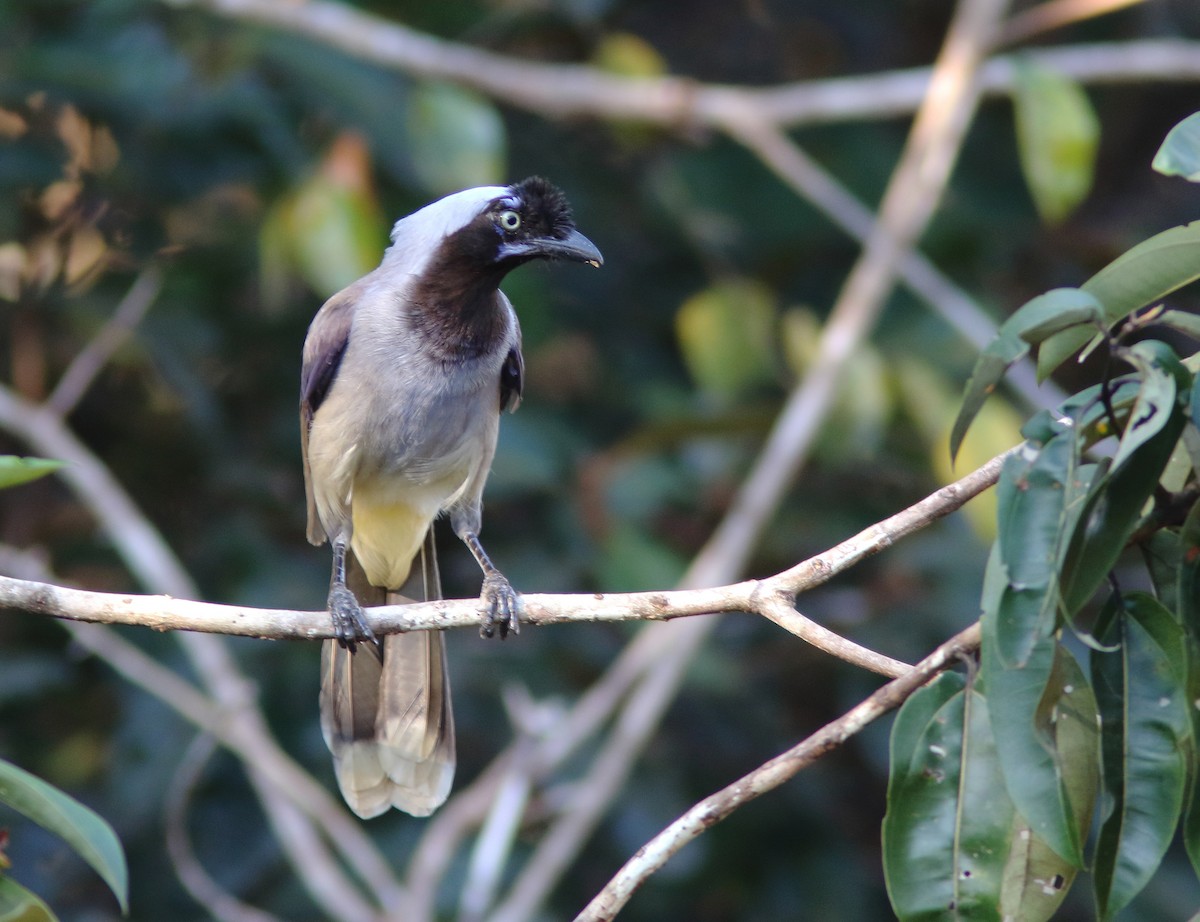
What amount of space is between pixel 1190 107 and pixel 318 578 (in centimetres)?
557

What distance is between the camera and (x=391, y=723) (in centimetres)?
440

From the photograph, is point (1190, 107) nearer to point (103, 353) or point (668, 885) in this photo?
point (668, 885)

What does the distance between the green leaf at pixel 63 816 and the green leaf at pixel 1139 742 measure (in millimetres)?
1631

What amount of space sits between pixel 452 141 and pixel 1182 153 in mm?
3665

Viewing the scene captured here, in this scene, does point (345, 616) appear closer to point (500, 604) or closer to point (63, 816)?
point (500, 604)

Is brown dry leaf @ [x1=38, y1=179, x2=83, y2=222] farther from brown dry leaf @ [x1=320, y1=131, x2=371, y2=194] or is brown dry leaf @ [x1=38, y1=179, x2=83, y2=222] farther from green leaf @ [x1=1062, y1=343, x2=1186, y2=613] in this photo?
green leaf @ [x1=1062, y1=343, x2=1186, y2=613]

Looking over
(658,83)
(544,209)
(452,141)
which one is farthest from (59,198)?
(544,209)

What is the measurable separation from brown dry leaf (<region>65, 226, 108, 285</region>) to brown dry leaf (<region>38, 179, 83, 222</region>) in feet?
0.38

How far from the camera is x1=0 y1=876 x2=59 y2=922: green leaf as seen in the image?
2.48 meters

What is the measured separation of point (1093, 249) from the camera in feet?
22.9

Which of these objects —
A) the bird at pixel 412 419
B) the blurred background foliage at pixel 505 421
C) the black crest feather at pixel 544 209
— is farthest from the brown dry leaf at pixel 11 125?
the black crest feather at pixel 544 209

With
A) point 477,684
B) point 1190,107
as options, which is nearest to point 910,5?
point 1190,107

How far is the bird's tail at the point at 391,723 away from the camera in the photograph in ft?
14.2

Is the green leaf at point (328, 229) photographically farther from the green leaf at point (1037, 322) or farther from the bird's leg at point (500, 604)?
the green leaf at point (1037, 322)
